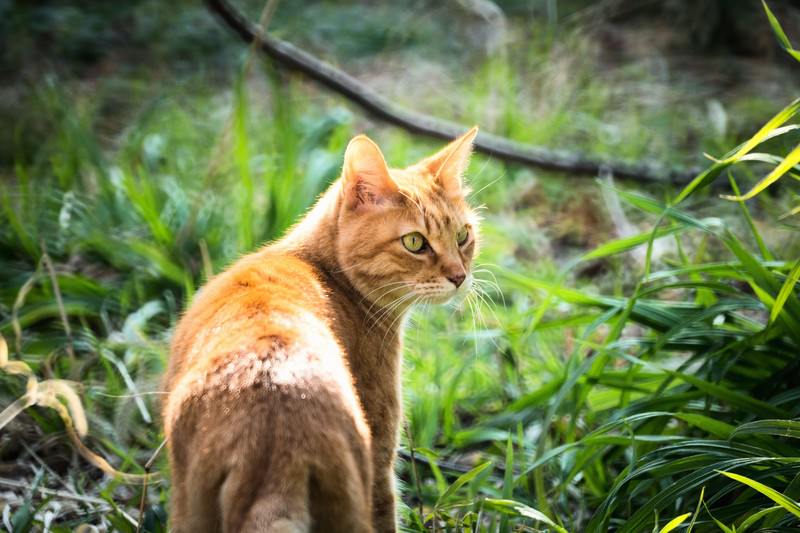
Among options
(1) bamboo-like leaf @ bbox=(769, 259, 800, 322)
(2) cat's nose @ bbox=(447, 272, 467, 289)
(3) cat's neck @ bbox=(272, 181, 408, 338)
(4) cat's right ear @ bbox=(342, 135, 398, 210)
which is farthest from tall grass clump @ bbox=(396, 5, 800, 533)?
(4) cat's right ear @ bbox=(342, 135, 398, 210)

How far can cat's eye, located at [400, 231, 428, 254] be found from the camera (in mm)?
2195

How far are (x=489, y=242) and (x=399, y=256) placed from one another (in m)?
1.56

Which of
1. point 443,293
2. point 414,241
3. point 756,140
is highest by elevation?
point 756,140

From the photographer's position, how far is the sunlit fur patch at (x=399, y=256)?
7.14 ft

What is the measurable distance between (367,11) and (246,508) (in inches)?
197

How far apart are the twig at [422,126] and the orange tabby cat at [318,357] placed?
1.16 m

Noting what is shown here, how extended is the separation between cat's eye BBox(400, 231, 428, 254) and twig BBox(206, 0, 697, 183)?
4.68 feet

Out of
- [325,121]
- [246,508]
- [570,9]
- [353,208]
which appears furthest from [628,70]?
[246,508]

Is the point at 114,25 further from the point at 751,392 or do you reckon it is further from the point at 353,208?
the point at 751,392

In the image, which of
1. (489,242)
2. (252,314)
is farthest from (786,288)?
(489,242)

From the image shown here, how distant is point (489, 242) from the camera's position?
12.1ft

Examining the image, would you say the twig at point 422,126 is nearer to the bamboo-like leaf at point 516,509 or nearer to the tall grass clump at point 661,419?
the tall grass clump at point 661,419

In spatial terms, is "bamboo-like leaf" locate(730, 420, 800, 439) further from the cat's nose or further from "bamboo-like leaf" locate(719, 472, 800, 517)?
the cat's nose

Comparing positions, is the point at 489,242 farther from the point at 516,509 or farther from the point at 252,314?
the point at 252,314
